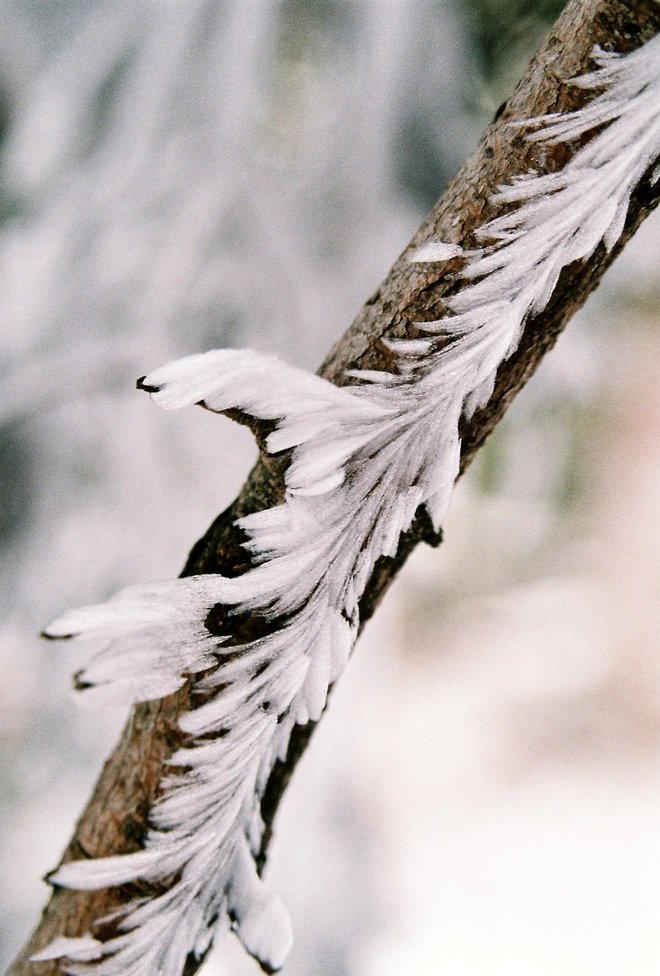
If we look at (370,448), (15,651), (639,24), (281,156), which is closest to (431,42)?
(281,156)

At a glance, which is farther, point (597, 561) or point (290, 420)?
point (597, 561)

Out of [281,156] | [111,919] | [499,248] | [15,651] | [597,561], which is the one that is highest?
[281,156]

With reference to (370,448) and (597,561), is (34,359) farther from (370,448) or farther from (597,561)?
(597,561)

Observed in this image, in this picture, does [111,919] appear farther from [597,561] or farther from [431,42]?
[431,42]

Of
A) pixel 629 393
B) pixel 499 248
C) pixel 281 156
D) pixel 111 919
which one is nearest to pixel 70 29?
pixel 281 156

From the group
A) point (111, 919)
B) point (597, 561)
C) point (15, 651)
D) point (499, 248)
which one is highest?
point (499, 248)

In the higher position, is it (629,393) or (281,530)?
(629,393)
